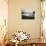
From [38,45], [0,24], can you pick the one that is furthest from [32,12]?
[38,45]

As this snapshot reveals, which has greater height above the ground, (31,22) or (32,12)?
(32,12)

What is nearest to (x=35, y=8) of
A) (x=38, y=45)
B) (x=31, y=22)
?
(x=31, y=22)

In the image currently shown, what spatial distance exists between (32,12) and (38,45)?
156 centimetres

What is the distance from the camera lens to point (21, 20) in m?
4.10

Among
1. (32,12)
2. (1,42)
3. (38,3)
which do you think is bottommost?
(1,42)

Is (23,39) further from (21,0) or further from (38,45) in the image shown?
(21,0)

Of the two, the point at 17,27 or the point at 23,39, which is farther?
the point at 17,27

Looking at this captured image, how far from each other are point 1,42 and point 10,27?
0.86m

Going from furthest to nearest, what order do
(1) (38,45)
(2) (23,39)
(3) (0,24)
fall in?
(3) (0,24)
(2) (23,39)
(1) (38,45)

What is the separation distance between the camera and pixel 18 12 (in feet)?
13.5

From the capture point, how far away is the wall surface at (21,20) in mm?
4090

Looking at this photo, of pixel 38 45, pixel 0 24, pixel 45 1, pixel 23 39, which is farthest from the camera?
pixel 45 1

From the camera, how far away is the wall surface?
13.4 feet

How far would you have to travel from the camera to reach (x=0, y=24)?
10.7ft
